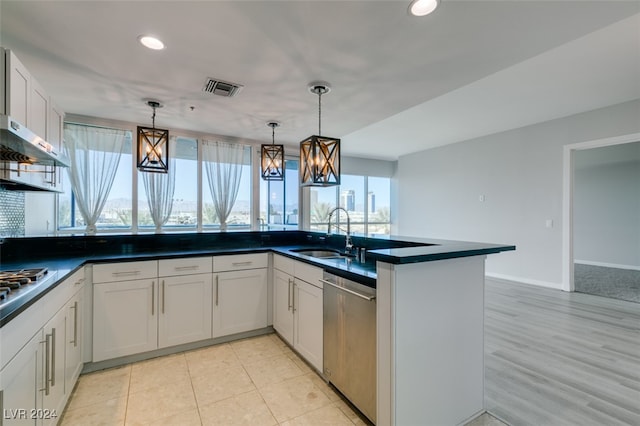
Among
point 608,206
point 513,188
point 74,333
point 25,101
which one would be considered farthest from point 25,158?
point 608,206

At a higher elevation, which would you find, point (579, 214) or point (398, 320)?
point (579, 214)

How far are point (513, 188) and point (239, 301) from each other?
211 inches

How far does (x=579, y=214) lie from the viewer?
708 centimetres

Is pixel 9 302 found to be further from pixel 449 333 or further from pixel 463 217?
pixel 463 217

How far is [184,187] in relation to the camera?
153 inches

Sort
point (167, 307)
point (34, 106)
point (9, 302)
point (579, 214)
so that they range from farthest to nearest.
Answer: point (579, 214)
point (167, 307)
point (34, 106)
point (9, 302)

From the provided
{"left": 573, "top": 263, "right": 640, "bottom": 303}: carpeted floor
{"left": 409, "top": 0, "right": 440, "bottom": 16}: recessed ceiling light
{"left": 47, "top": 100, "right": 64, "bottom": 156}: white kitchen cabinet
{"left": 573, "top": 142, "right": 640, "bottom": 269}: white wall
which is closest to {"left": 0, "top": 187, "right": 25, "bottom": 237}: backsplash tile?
{"left": 47, "top": 100, "right": 64, "bottom": 156}: white kitchen cabinet

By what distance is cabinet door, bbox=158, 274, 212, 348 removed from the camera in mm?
2736

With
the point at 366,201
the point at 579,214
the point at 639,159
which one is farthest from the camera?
the point at 366,201

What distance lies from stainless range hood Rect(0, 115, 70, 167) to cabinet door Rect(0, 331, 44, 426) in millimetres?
996

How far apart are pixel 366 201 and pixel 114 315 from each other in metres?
6.85

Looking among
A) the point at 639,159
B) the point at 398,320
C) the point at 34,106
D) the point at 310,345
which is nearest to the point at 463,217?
the point at 639,159

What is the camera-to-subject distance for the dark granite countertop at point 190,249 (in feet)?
5.25

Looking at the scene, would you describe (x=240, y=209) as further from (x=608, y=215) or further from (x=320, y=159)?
(x=608, y=215)
